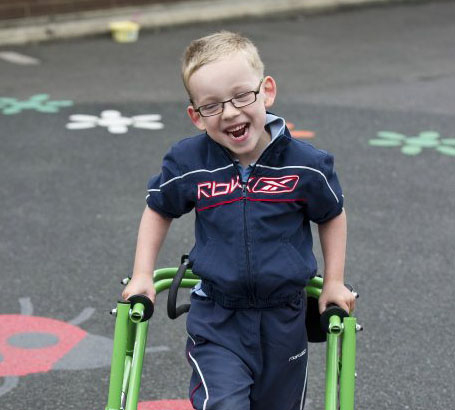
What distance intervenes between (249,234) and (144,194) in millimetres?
3591

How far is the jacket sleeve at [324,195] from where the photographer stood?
3.05 metres

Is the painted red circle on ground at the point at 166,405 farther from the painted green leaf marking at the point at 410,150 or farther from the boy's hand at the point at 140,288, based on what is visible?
the painted green leaf marking at the point at 410,150

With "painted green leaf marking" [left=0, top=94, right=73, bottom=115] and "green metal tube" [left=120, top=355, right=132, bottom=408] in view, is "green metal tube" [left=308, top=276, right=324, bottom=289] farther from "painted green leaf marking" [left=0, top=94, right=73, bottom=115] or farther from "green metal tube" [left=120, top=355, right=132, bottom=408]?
"painted green leaf marking" [left=0, top=94, right=73, bottom=115]

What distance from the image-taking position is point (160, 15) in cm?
1229

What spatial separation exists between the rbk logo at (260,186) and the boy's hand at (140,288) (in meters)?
0.30

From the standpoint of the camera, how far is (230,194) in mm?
3016

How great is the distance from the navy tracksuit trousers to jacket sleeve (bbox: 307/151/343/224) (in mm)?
262

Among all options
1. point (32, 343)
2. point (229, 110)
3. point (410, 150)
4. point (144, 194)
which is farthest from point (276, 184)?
point (410, 150)

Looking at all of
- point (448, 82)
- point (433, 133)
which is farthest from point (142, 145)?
point (448, 82)

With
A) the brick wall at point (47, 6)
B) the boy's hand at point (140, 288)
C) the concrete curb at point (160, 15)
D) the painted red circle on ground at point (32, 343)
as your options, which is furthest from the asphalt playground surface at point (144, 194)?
the boy's hand at point (140, 288)

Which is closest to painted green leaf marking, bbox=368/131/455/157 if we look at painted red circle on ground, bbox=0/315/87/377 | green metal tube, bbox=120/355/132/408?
painted red circle on ground, bbox=0/315/87/377

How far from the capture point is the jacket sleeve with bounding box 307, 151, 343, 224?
3.05 metres

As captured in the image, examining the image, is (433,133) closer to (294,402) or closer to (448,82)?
(448,82)

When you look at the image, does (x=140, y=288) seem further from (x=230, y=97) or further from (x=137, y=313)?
(x=230, y=97)
